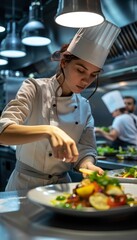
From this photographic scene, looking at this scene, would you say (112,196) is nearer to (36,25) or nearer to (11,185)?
(11,185)

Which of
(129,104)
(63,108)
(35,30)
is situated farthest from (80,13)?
(129,104)

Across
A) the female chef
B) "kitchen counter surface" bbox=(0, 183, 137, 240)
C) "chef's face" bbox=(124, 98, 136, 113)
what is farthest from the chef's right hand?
"chef's face" bbox=(124, 98, 136, 113)

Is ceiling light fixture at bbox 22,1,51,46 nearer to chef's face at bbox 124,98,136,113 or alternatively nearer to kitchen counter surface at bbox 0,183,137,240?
chef's face at bbox 124,98,136,113

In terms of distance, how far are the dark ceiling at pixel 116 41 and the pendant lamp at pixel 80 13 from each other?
1506 millimetres

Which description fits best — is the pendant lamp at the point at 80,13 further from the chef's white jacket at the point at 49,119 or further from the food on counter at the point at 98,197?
the food on counter at the point at 98,197

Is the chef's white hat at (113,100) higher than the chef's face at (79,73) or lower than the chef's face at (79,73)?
lower

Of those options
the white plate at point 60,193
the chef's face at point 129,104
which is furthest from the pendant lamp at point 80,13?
the chef's face at point 129,104

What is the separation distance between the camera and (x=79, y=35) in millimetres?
1761

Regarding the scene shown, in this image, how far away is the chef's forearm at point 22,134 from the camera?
45.7 inches

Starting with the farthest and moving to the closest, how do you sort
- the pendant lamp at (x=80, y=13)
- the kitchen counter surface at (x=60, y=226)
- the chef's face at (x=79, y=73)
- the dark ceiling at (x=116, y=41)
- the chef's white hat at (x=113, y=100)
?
the chef's white hat at (x=113, y=100) < the dark ceiling at (x=116, y=41) < the pendant lamp at (x=80, y=13) < the chef's face at (x=79, y=73) < the kitchen counter surface at (x=60, y=226)

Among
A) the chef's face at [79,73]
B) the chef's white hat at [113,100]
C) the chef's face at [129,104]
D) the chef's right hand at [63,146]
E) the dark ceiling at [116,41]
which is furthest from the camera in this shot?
the chef's white hat at [113,100]

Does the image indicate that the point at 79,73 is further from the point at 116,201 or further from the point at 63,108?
the point at 116,201

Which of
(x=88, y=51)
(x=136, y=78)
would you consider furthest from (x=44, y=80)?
(x=136, y=78)

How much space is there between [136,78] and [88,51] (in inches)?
119
